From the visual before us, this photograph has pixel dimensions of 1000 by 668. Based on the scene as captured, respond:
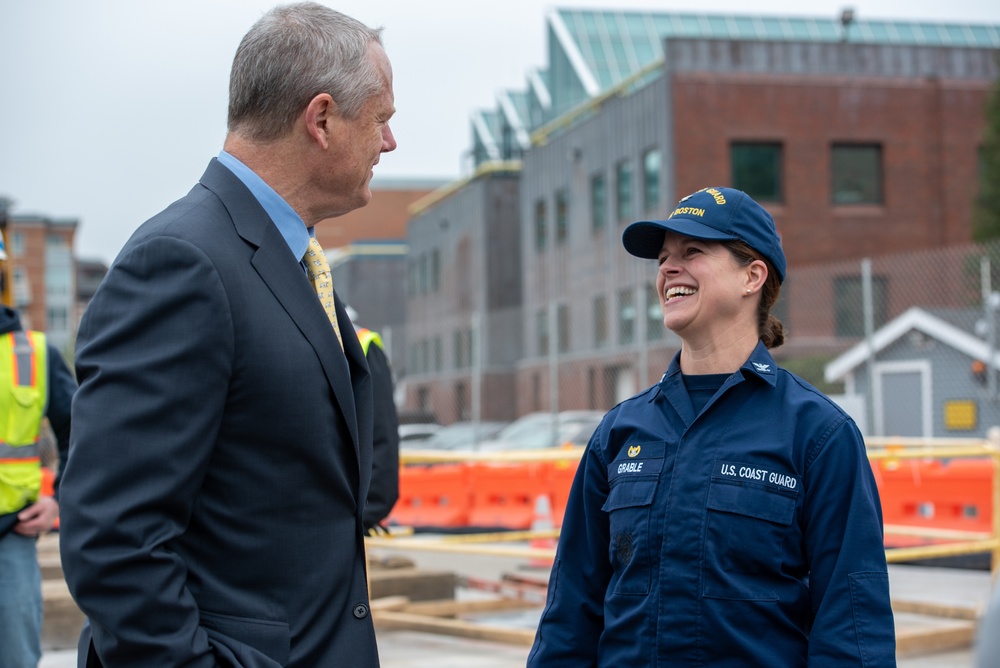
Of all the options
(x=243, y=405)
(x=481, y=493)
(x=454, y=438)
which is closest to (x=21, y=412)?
(x=243, y=405)

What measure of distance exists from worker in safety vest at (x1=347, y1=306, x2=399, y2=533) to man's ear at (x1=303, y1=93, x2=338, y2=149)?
368 cm

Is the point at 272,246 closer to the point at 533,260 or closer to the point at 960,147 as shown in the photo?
the point at 960,147

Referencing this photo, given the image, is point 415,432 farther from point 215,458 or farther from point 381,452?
point 215,458

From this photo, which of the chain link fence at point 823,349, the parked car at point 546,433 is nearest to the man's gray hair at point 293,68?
the chain link fence at point 823,349

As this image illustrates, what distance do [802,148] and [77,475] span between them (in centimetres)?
3443

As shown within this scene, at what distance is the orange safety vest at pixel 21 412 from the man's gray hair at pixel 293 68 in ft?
8.95

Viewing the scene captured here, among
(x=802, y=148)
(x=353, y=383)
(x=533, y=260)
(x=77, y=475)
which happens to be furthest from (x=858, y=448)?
(x=533, y=260)

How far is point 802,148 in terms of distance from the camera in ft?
115

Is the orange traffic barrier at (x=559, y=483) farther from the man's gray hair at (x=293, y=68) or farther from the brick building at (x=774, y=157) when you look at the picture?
the brick building at (x=774, y=157)

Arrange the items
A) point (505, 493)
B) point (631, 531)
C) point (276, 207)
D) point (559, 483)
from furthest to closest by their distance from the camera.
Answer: point (505, 493) → point (559, 483) → point (631, 531) → point (276, 207)

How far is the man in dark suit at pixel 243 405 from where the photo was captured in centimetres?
219

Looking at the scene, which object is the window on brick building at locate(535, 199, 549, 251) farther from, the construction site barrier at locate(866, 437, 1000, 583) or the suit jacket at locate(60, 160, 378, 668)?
the suit jacket at locate(60, 160, 378, 668)

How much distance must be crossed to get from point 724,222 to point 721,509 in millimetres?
735

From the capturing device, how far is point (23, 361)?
499cm
